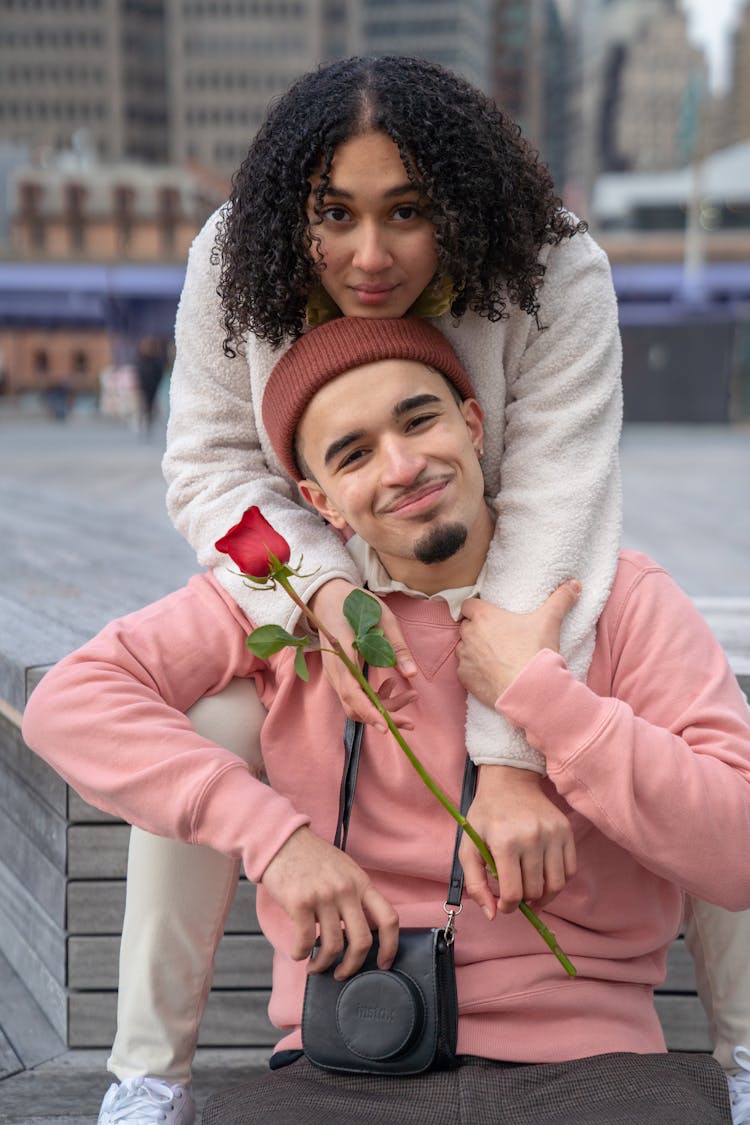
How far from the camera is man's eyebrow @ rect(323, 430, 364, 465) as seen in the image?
1.66 meters

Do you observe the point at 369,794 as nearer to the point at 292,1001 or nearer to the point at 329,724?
the point at 329,724

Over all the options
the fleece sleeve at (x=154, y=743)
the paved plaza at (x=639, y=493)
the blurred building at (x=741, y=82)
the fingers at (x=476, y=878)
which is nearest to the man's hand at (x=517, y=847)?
the fingers at (x=476, y=878)

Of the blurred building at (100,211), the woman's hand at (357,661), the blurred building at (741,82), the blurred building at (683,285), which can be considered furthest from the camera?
the blurred building at (741,82)

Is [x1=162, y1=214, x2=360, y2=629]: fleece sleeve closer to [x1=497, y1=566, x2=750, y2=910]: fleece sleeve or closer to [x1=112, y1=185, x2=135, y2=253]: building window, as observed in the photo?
[x1=497, y1=566, x2=750, y2=910]: fleece sleeve

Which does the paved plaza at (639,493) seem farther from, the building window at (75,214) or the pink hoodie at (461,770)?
the building window at (75,214)

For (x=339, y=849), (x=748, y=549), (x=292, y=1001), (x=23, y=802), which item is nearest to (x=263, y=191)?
(x=339, y=849)

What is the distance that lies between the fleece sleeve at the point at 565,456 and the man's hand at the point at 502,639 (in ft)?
0.07

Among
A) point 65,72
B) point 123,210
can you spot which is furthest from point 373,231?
point 65,72

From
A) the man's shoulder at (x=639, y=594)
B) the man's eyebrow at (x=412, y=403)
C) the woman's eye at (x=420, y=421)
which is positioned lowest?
the man's shoulder at (x=639, y=594)

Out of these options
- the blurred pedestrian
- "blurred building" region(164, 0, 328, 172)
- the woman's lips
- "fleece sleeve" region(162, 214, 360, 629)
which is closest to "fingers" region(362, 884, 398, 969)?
"fleece sleeve" region(162, 214, 360, 629)

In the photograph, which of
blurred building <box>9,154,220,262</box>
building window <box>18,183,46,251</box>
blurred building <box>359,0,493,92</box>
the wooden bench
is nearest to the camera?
the wooden bench

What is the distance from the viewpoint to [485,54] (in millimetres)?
131750

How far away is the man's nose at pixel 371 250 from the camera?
1626mm

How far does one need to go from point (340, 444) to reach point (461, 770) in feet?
1.55
